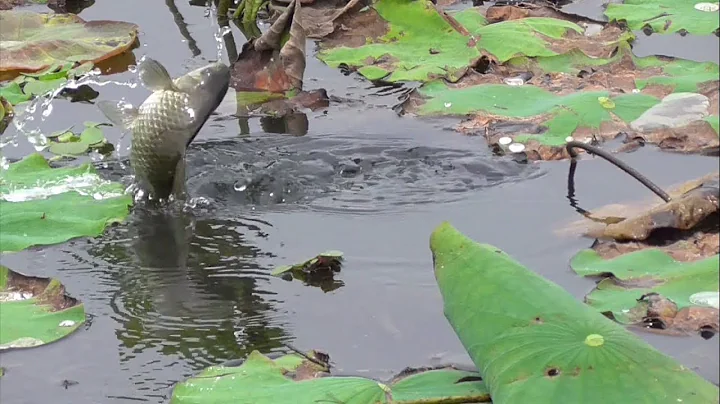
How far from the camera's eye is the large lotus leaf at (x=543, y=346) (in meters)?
2.20

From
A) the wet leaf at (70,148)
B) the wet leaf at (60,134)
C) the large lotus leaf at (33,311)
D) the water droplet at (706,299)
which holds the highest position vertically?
the water droplet at (706,299)

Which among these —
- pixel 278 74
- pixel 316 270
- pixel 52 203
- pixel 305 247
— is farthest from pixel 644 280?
pixel 278 74

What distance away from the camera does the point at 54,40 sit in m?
6.05

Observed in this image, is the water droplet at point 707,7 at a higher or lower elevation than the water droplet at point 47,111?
higher

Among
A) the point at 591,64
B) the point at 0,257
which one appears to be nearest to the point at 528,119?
the point at 591,64

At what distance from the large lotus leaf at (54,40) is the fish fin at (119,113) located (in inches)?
77.3

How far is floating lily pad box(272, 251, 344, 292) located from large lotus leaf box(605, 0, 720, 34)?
8.70ft

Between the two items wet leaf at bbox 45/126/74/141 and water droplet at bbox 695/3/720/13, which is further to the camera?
water droplet at bbox 695/3/720/13

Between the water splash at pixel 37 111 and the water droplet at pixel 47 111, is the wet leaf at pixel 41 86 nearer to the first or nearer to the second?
the water splash at pixel 37 111

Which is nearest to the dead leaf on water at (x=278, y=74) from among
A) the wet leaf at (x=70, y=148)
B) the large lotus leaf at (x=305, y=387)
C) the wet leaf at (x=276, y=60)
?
the wet leaf at (x=276, y=60)

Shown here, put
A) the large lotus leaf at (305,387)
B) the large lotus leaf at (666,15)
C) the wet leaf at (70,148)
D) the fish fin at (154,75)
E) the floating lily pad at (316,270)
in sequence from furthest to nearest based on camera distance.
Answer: the large lotus leaf at (666,15), the wet leaf at (70,148), the fish fin at (154,75), the floating lily pad at (316,270), the large lotus leaf at (305,387)

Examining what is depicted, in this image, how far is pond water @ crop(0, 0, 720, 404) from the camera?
125 inches

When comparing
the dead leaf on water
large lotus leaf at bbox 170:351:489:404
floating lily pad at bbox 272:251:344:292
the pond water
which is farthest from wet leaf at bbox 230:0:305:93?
large lotus leaf at bbox 170:351:489:404

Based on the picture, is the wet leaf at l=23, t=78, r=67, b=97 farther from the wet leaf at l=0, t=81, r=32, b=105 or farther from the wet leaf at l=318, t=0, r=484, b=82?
the wet leaf at l=318, t=0, r=484, b=82
